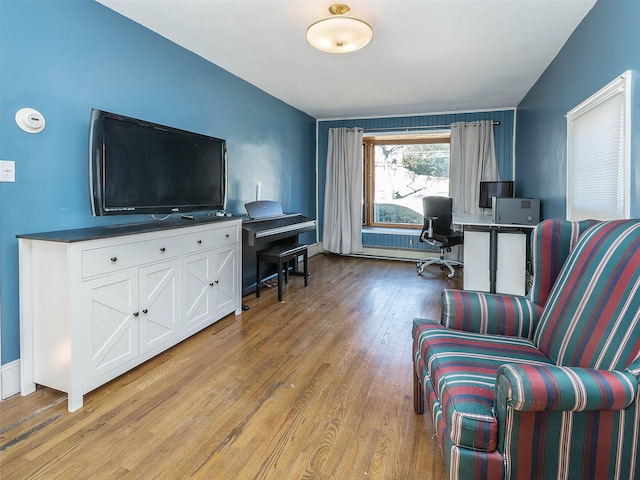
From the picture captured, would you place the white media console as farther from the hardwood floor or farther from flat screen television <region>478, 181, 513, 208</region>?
flat screen television <region>478, 181, 513, 208</region>

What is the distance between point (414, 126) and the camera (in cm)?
587

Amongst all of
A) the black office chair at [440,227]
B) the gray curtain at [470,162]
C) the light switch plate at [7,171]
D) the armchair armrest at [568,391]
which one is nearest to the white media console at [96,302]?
the light switch plate at [7,171]

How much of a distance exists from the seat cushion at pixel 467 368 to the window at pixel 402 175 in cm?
482

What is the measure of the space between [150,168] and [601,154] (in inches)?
120

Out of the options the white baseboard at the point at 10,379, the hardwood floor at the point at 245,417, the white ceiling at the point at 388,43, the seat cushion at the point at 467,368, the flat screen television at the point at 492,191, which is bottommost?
the hardwood floor at the point at 245,417

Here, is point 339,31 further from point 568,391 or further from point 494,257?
point 494,257

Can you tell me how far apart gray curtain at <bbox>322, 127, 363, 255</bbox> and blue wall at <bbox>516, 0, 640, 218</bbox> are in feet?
7.83

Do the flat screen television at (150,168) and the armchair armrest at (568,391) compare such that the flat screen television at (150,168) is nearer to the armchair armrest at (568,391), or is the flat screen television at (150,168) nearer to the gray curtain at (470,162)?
the armchair armrest at (568,391)

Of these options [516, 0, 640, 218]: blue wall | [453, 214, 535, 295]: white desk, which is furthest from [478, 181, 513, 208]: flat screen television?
[453, 214, 535, 295]: white desk

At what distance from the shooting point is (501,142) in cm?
545

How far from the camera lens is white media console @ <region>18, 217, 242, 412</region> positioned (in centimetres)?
191

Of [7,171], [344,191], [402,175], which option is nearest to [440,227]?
[402,175]

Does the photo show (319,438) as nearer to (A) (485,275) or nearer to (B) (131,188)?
(B) (131,188)

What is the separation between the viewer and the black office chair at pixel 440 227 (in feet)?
16.9
